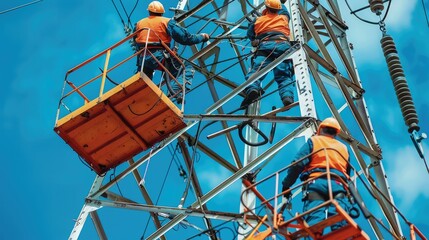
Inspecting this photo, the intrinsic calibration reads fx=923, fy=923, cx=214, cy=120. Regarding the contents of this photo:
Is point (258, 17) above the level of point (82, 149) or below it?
above

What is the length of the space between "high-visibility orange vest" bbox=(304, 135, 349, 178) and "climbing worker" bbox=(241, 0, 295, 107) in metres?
Result: 2.74

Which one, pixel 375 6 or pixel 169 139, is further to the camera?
pixel 375 6

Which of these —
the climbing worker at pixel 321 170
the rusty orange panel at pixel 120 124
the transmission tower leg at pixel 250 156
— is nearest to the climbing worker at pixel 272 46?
the transmission tower leg at pixel 250 156

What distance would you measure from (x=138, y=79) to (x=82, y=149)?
6.06 feet

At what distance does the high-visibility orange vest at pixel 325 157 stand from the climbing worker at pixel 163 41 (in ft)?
15.2

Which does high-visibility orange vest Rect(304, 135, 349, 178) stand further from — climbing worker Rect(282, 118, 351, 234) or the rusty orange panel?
the rusty orange panel

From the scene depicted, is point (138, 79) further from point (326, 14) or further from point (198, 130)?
point (326, 14)

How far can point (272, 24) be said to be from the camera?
16.8m

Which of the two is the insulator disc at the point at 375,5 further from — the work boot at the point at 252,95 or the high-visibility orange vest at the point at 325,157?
the high-visibility orange vest at the point at 325,157

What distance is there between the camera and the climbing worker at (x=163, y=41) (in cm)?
1709

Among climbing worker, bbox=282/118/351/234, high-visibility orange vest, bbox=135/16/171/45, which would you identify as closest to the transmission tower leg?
high-visibility orange vest, bbox=135/16/171/45

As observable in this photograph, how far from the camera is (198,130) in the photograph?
16.4 meters

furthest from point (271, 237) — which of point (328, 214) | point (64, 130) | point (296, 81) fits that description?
point (64, 130)

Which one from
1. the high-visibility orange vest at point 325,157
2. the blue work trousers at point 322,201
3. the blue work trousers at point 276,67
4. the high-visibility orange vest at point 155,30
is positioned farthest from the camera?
the high-visibility orange vest at point 155,30
